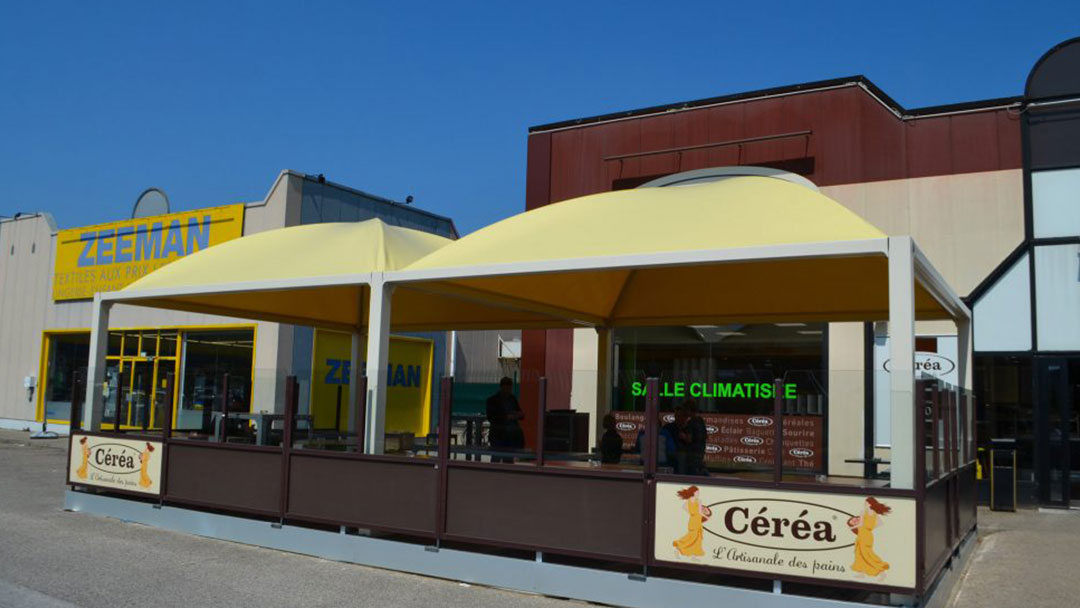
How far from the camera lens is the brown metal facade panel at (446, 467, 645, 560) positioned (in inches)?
313

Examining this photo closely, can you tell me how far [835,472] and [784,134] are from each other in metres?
9.94

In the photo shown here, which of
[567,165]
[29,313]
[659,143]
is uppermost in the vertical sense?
[659,143]

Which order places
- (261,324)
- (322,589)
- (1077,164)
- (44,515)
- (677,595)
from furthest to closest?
(261,324) < (1077,164) < (44,515) < (322,589) < (677,595)

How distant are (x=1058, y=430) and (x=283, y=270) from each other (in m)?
12.3

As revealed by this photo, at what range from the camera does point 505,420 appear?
1051 cm

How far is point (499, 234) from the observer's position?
33.6ft

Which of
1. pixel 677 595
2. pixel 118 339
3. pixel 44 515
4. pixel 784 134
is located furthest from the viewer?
pixel 118 339

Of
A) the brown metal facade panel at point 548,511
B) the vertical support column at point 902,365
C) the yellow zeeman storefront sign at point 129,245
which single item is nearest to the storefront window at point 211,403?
the brown metal facade panel at point 548,511

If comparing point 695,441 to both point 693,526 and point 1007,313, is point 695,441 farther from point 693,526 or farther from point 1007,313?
point 1007,313

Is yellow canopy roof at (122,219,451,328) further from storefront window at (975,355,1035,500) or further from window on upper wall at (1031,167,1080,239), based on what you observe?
window on upper wall at (1031,167,1080,239)

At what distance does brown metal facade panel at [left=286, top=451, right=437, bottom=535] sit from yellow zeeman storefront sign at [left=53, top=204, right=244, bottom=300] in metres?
13.8

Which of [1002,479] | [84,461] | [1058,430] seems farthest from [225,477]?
[1058,430]

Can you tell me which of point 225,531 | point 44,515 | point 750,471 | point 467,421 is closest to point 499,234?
point 467,421

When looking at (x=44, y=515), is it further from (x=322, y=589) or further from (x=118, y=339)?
(x=118, y=339)
